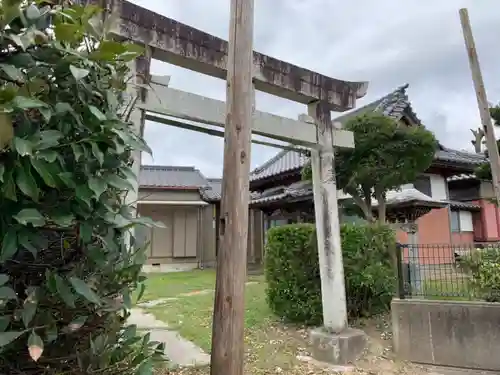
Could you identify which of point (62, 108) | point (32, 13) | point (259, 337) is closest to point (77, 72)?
point (62, 108)

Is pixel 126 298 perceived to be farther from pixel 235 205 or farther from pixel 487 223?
pixel 487 223

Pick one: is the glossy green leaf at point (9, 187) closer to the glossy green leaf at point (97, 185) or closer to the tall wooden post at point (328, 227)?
the glossy green leaf at point (97, 185)

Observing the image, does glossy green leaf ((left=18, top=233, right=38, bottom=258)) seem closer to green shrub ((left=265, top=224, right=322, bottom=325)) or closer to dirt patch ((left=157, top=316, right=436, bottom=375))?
dirt patch ((left=157, top=316, right=436, bottom=375))

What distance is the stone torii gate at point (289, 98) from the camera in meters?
3.31

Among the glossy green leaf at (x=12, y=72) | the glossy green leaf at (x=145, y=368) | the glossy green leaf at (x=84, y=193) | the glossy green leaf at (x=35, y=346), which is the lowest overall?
the glossy green leaf at (x=145, y=368)

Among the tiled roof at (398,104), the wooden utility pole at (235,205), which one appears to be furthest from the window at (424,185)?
the wooden utility pole at (235,205)

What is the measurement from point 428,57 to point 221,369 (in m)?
8.33

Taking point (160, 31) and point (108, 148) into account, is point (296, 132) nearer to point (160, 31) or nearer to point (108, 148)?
point (160, 31)

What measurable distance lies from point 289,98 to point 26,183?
3.87 meters

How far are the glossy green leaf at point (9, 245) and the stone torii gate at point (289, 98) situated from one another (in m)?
1.87

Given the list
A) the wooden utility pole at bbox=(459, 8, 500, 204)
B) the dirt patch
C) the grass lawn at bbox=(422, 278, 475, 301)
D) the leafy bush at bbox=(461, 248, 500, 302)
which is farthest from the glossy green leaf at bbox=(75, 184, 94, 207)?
the wooden utility pole at bbox=(459, 8, 500, 204)

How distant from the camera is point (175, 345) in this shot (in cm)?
477

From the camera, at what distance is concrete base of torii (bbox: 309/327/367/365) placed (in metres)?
4.22

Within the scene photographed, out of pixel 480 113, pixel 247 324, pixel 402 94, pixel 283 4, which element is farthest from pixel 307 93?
pixel 402 94
